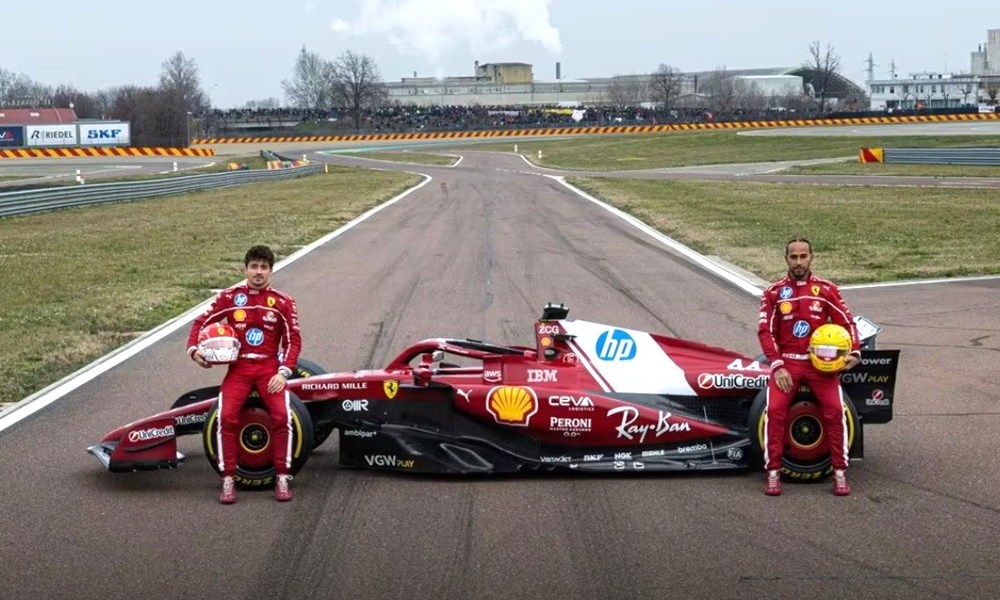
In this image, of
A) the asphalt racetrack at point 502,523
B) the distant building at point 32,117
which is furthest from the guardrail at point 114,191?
the distant building at point 32,117

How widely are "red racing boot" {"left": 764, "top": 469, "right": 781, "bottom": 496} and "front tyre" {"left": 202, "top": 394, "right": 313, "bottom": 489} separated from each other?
298 centimetres

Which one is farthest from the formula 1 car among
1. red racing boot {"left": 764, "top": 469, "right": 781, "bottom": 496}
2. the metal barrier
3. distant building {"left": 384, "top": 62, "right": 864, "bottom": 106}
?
distant building {"left": 384, "top": 62, "right": 864, "bottom": 106}

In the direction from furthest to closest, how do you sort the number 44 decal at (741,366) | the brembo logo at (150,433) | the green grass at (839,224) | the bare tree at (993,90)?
the bare tree at (993,90) → the green grass at (839,224) → the number 44 decal at (741,366) → the brembo logo at (150,433)

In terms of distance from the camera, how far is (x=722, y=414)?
8.72 meters

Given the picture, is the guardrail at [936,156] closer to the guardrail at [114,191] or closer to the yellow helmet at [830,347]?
the guardrail at [114,191]

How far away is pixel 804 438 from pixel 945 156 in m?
50.9

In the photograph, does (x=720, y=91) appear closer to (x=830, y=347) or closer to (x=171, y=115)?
(x=171, y=115)

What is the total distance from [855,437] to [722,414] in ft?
3.03

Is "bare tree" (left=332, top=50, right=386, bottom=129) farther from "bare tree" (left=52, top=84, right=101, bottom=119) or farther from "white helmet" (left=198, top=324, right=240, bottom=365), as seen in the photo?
"white helmet" (left=198, top=324, right=240, bottom=365)

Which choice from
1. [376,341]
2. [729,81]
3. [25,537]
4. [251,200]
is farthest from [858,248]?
[729,81]

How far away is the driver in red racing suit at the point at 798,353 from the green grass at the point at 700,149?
54522 millimetres

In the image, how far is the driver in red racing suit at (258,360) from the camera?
8039mm

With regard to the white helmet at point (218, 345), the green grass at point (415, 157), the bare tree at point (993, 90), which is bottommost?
the white helmet at point (218, 345)

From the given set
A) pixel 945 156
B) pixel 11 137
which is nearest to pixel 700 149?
pixel 945 156
